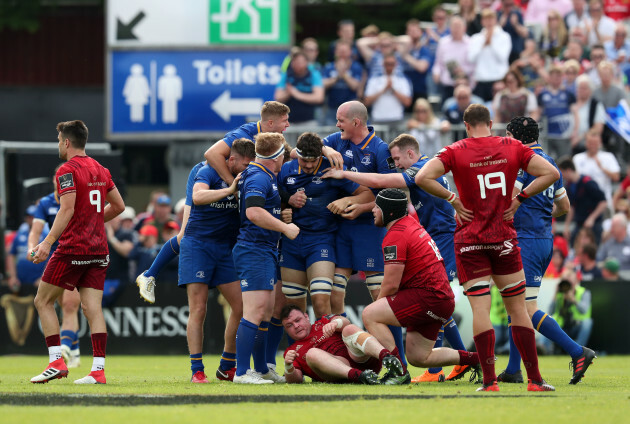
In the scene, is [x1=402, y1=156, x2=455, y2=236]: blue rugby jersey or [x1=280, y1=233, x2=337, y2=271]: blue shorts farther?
[x1=402, y1=156, x2=455, y2=236]: blue rugby jersey

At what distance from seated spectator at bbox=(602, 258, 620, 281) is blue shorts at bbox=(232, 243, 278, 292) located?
9037 mm

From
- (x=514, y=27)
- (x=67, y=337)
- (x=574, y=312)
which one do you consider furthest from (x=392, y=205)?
A: (x=514, y=27)

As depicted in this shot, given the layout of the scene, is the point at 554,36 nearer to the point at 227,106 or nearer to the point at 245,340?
the point at 227,106

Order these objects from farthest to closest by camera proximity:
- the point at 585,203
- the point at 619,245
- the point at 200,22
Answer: the point at 200,22, the point at 585,203, the point at 619,245

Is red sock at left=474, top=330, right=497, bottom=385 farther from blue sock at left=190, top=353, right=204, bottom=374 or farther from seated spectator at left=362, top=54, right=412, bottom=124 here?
seated spectator at left=362, top=54, right=412, bottom=124

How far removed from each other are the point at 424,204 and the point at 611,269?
291 inches

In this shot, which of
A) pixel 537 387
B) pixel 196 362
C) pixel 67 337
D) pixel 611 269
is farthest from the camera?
pixel 611 269

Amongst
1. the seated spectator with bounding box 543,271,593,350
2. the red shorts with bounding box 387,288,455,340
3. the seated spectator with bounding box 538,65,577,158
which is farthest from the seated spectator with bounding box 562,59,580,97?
the red shorts with bounding box 387,288,455,340

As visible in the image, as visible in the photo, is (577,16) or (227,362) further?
(577,16)

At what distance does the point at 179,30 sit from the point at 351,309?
766 cm

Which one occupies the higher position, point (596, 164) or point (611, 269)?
point (596, 164)

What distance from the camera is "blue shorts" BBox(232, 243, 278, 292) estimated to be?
10.9 metres

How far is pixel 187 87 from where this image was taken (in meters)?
22.6

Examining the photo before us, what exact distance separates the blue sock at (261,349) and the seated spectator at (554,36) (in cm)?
1264
